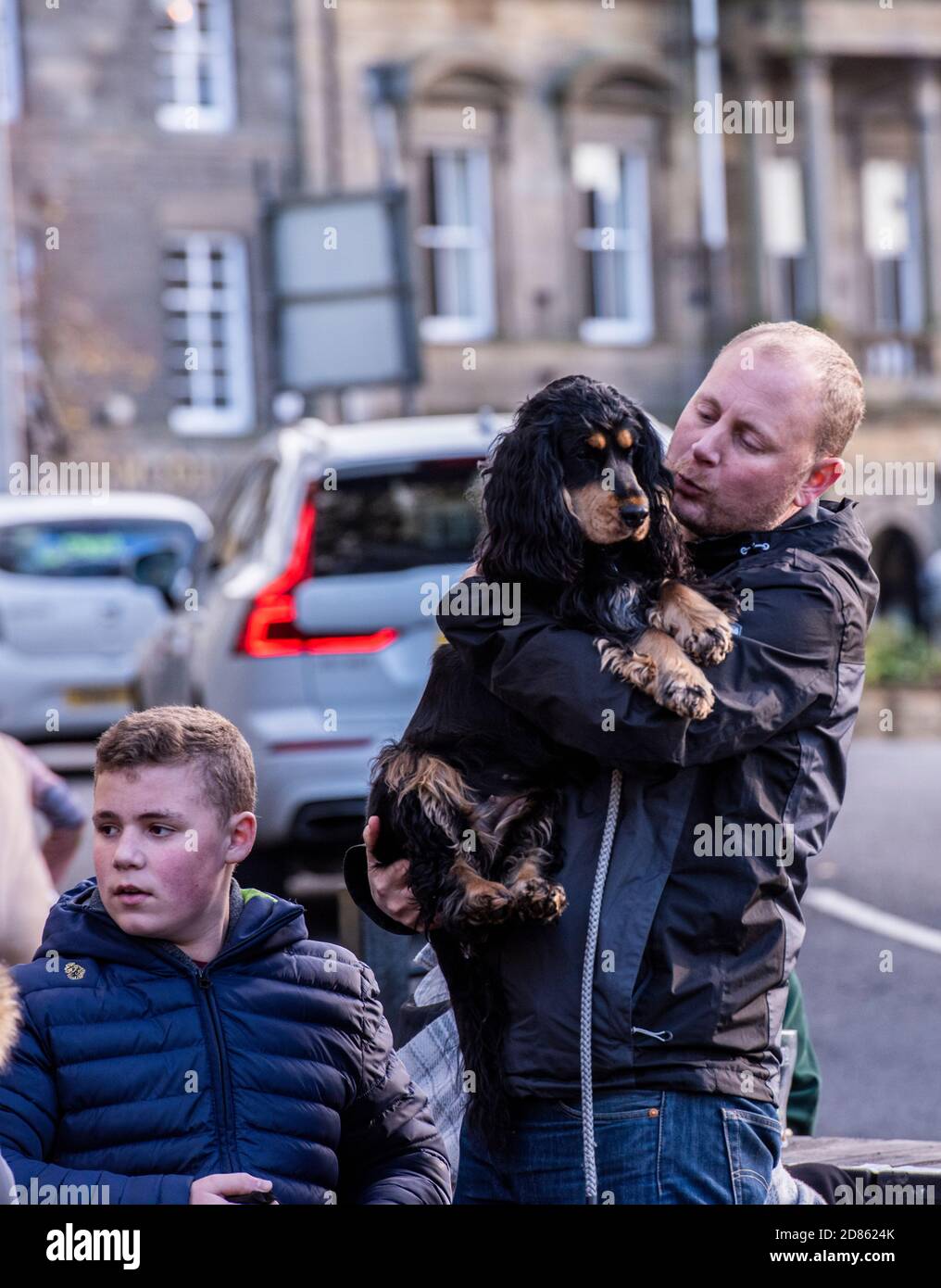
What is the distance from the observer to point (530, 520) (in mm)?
3100

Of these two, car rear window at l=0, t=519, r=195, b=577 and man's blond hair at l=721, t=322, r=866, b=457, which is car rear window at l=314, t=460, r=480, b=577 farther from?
car rear window at l=0, t=519, r=195, b=577

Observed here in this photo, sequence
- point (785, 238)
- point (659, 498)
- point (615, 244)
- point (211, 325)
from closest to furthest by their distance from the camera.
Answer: point (659, 498), point (211, 325), point (615, 244), point (785, 238)

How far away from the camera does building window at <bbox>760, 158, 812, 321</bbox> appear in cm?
3428

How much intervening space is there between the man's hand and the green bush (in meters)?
16.0

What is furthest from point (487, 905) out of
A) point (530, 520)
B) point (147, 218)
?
point (147, 218)

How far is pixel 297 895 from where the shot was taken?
9.79m

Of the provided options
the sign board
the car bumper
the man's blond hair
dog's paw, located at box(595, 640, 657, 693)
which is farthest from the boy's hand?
the sign board

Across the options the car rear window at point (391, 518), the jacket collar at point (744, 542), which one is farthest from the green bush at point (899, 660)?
the jacket collar at point (744, 542)

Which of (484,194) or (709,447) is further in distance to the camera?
(484,194)

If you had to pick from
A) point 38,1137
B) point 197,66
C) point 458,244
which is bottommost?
point 38,1137

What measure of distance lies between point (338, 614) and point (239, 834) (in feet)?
17.3

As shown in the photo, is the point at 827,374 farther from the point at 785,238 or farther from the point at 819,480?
the point at 785,238

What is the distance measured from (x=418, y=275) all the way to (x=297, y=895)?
23.0 metres
